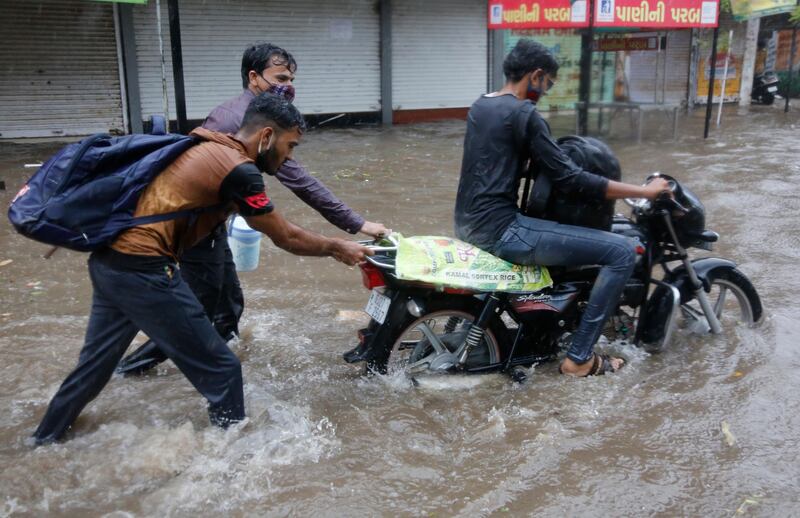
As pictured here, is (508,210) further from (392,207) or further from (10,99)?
(10,99)

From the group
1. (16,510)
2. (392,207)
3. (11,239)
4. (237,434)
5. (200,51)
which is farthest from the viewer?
(200,51)

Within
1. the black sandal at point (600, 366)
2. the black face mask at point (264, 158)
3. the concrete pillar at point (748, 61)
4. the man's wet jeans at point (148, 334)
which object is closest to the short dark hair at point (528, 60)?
the black face mask at point (264, 158)

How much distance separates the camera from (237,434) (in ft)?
11.3

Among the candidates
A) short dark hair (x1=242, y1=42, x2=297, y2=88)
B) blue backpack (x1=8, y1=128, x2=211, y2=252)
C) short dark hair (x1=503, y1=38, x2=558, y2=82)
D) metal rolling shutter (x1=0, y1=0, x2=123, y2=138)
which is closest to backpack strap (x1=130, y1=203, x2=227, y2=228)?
blue backpack (x1=8, y1=128, x2=211, y2=252)

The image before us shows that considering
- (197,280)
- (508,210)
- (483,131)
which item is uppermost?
(483,131)

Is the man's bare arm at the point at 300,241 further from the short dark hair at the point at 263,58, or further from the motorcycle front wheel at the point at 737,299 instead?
the motorcycle front wheel at the point at 737,299

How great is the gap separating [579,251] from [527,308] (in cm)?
44

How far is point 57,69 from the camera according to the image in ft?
42.7

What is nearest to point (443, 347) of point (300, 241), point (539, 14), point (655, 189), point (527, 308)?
point (527, 308)

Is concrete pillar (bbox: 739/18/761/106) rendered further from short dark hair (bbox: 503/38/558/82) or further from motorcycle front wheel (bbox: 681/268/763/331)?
short dark hair (bbox: 503/38/558/82)

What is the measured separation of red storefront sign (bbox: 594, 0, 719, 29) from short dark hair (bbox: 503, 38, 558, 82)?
27.1 feet

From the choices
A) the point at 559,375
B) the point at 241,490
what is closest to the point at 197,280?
the point at 241,490

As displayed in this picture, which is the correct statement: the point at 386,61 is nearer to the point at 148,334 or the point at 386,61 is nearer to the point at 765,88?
the point at 765,88

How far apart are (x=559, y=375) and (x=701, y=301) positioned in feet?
3.52
